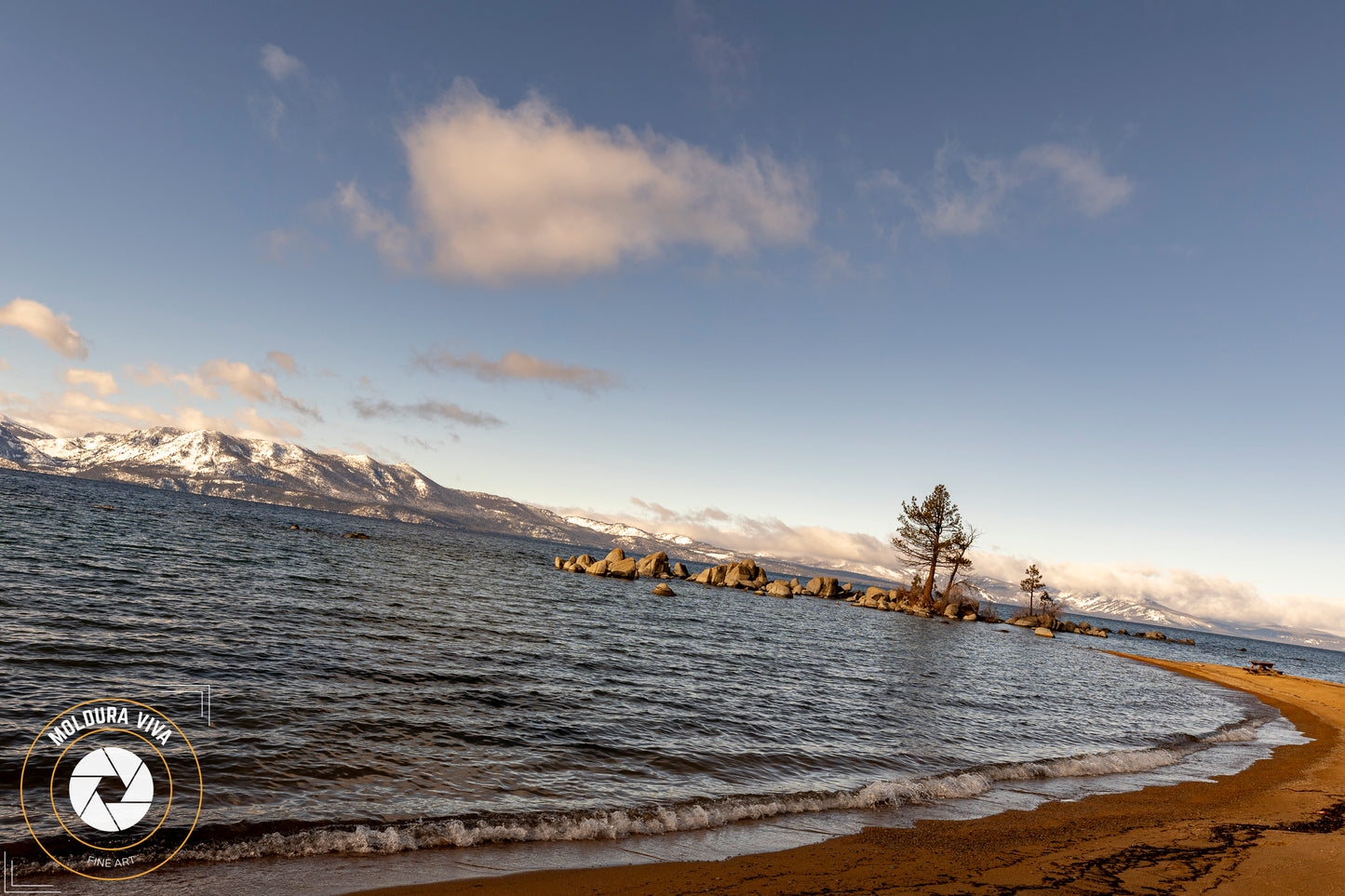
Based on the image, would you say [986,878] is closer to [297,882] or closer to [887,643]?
Answer: [297,882]

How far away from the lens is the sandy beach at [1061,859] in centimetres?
752

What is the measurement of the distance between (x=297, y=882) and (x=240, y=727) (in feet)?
19.6

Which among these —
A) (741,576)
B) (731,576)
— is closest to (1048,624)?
(741,576)

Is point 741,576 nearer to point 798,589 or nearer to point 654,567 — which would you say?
point 798,589

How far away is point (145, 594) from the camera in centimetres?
2331

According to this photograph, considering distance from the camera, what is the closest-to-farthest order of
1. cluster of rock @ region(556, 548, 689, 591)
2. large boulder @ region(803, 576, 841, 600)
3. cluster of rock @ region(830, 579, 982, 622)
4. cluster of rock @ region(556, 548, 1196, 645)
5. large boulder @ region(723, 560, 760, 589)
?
1. cluster of rock @ region(830, 579, 982, 622)
2. cluster of rock @ region(556, 548, 1196, 645)
3. cluster of rock @ region(556, 548, 689, 591)
4. large boulder @ region(723, 560, 760, 589)
5. large boulder @ region(803, 576, 841, 600)

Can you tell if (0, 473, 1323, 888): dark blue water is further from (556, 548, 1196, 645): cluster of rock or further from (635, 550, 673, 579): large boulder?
(635, 550, 673, 579): large boulder

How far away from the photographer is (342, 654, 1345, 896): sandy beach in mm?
7516

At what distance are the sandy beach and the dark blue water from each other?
155 cm
